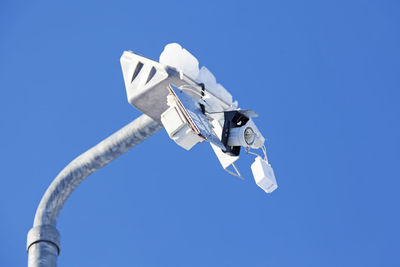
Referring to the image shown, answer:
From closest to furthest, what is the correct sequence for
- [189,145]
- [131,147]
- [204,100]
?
[189,145] → [204,100] → [131,147]

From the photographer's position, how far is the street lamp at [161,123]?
7.35m

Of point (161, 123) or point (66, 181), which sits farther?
point (66, 181)

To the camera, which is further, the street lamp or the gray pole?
the gray pole

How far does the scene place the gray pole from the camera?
814 cm

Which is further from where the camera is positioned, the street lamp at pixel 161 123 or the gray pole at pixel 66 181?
the gray pole at pixel 66 181

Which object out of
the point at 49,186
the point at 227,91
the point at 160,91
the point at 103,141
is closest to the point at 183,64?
the point at 160,91

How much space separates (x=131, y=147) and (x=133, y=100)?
671 mm

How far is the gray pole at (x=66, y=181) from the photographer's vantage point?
8.14 m

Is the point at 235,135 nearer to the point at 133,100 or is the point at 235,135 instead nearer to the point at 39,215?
the point at 133,100

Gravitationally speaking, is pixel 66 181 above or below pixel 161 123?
below

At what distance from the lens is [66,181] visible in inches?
332

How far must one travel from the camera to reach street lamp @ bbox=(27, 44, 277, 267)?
24.1 feet

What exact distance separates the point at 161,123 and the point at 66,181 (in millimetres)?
1663

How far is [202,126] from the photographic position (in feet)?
22.9
